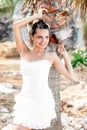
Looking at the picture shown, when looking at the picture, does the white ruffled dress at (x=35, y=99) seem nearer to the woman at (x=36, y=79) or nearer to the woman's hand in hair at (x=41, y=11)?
the woman at (x=36, y=79)

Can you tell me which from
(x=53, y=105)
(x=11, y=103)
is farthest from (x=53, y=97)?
(x=11, y=103)

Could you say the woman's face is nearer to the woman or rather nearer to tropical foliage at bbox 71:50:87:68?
the woman

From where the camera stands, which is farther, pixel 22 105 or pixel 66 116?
pixel 66 116

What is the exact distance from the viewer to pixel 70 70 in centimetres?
366

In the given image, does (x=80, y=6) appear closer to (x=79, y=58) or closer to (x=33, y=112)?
(x=79, y=58)

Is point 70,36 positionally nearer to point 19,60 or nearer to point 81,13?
point 81,13

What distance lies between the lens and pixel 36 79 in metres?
3.50

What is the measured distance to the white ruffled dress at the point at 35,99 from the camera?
3.51 m

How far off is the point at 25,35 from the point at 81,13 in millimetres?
495

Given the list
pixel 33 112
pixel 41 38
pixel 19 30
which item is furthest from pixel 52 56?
pixel 33 112

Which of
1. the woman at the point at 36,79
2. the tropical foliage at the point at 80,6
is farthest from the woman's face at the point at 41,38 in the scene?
the tropical foliage at the point at 80,6

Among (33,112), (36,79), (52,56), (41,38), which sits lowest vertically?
(33,112)

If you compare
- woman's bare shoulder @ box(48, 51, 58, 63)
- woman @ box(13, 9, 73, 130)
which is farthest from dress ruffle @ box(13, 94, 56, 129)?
woman's bare shoulder @ box(48, 51, 58, 63)

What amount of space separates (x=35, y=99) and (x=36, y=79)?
16 centimetres
